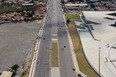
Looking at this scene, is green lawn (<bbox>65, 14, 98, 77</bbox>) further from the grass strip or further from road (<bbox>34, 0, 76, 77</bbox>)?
road (<bbox>34, 0, 76, 77</bbox>)

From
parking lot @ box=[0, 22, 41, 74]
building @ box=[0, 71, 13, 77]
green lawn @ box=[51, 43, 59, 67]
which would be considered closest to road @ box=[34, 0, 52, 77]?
green lawn @ box=[51, 43, 59, 67]

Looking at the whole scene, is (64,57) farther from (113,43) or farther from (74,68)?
(113,43)

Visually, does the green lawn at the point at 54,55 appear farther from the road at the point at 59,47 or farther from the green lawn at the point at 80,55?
the green lawn at the point at 80,55

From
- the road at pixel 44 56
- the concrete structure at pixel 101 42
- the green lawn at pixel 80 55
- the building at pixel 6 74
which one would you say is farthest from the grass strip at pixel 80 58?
the building at pixel 6 74

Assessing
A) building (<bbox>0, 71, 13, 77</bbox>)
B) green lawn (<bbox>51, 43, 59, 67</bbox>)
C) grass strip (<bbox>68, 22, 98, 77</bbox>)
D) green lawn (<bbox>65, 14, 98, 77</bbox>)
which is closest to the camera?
building (<bbox>0, 71, 13, 77</bbox>)

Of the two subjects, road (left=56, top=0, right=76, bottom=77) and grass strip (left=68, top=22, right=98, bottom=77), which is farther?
road (left=56, top=0, right=76, bottom=77)
